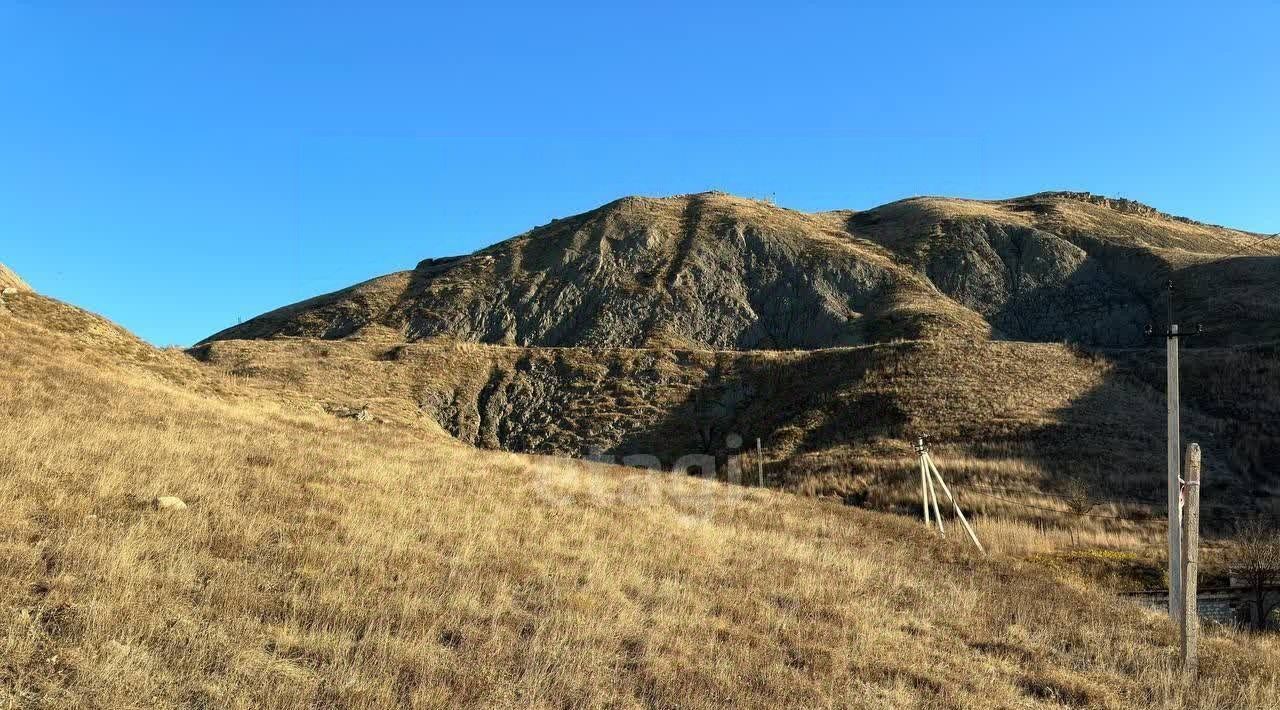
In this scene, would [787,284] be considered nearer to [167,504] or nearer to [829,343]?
[829,343]

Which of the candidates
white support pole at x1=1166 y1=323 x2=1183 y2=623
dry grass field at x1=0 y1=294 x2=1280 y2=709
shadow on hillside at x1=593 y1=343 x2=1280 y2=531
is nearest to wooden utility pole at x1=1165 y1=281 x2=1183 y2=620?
white support pole at x1=1166 y1=323 x2=1183 y2=623

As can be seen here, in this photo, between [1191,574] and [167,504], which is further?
[167,504]

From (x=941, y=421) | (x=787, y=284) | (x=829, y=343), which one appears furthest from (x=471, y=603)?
(x=787, y=284)

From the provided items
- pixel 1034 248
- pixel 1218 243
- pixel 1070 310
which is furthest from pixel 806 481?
pixel 1218 243

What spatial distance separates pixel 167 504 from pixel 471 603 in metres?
4.26

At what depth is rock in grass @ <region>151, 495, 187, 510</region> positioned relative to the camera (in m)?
8.91

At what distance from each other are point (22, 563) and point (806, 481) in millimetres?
24864

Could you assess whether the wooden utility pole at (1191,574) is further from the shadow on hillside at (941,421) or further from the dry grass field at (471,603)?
Result: the shadow on hillside at (941,421)

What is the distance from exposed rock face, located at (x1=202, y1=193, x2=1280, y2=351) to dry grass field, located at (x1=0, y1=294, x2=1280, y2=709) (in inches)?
1952

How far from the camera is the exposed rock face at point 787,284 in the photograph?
64.9 meters

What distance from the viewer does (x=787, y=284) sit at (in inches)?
2835

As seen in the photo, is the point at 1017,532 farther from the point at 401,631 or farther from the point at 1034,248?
the point at 1034,248

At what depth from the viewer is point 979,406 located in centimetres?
3556

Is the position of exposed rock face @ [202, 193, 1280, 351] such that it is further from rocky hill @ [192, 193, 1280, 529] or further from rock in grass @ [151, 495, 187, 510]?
rock in grass @ [151, 495, 187, 510]
